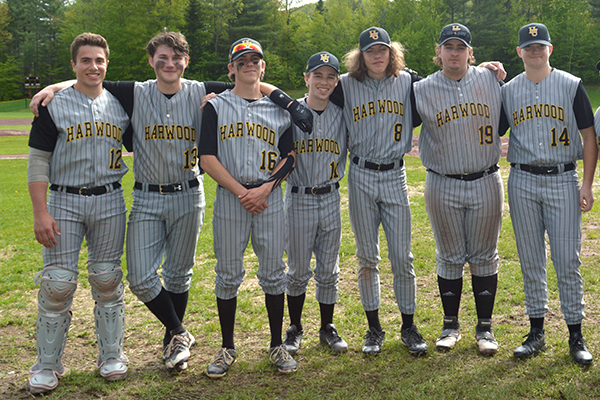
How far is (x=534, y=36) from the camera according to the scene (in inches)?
150

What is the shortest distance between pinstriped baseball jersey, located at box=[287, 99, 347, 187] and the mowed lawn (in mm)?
1448

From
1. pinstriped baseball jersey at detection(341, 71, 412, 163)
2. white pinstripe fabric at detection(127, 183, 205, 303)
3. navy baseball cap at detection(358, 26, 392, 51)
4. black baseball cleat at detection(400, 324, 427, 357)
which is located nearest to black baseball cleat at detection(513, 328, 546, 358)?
black baseball cleat at detection(400, 324, 427, 357)

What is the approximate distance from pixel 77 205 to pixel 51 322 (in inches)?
34.7

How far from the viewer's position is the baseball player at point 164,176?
12.5 ft

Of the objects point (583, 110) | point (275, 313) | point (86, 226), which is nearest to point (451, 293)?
point (275, 313)

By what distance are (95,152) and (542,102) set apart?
344cm

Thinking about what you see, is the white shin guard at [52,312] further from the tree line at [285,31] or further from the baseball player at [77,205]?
the tree line at [285,31]

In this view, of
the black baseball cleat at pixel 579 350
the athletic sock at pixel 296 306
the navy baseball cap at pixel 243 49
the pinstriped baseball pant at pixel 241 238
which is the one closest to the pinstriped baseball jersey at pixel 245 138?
the pinstriped baseball pant at pixel 241 238

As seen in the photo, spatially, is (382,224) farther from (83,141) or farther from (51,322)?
(51,322)

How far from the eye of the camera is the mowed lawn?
3471 millimetres

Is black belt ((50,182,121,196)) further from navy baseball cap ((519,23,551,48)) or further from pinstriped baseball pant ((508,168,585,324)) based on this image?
navy baseball cap ((519,23,551,48))

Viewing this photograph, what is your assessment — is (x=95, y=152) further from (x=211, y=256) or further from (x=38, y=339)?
(x=211, y=256)

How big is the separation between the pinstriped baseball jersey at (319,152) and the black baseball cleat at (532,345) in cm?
198

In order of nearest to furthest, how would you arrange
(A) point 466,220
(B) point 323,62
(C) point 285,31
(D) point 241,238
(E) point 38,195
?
(E) point 38,195
(D) point 241,238
(B) point 323,62
(A) point 466,220
(C) point 285,31
